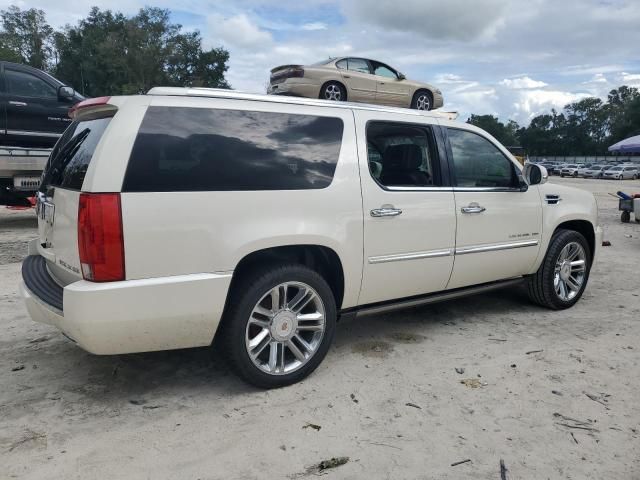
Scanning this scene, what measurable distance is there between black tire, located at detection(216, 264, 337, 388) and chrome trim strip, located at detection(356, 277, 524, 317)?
0.50 meters

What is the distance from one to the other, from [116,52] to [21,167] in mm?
58796

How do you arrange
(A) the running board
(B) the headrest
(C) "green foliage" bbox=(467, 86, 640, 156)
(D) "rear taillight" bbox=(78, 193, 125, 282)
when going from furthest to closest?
(C) "green foliage" bbox=(467, 86, 640, 156), (B) the headrest, (A) the running board, (D) "rear taillight" bbox=(78, 193, 125, 282)

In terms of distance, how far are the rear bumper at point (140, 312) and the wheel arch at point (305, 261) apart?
22 centimetres

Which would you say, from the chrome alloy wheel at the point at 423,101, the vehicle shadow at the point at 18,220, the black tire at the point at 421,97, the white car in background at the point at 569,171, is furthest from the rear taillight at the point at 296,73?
the white car in background at the point at 569,171

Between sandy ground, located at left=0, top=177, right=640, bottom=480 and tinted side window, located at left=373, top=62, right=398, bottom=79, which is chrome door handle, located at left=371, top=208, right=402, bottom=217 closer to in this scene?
sandy ground, located at left=0, top=177, right=640, bottom=480

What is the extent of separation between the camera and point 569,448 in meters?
2.71

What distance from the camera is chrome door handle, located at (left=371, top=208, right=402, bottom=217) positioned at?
11.8 ft

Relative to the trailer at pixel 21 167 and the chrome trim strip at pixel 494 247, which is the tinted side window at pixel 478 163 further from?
the trailer at pixel 21 167

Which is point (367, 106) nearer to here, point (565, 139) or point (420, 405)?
point (420, 405)

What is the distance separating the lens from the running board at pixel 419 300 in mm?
3729

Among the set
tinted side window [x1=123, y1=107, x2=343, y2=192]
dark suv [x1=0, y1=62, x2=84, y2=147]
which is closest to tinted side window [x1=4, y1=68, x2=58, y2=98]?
dark suv [x1=0, y1=62, x2=84, y2=147]

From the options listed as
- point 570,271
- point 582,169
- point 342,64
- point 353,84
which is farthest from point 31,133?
point 582,169

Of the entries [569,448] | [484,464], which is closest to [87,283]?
[484,464]

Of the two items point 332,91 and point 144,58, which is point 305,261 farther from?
point 144,58
